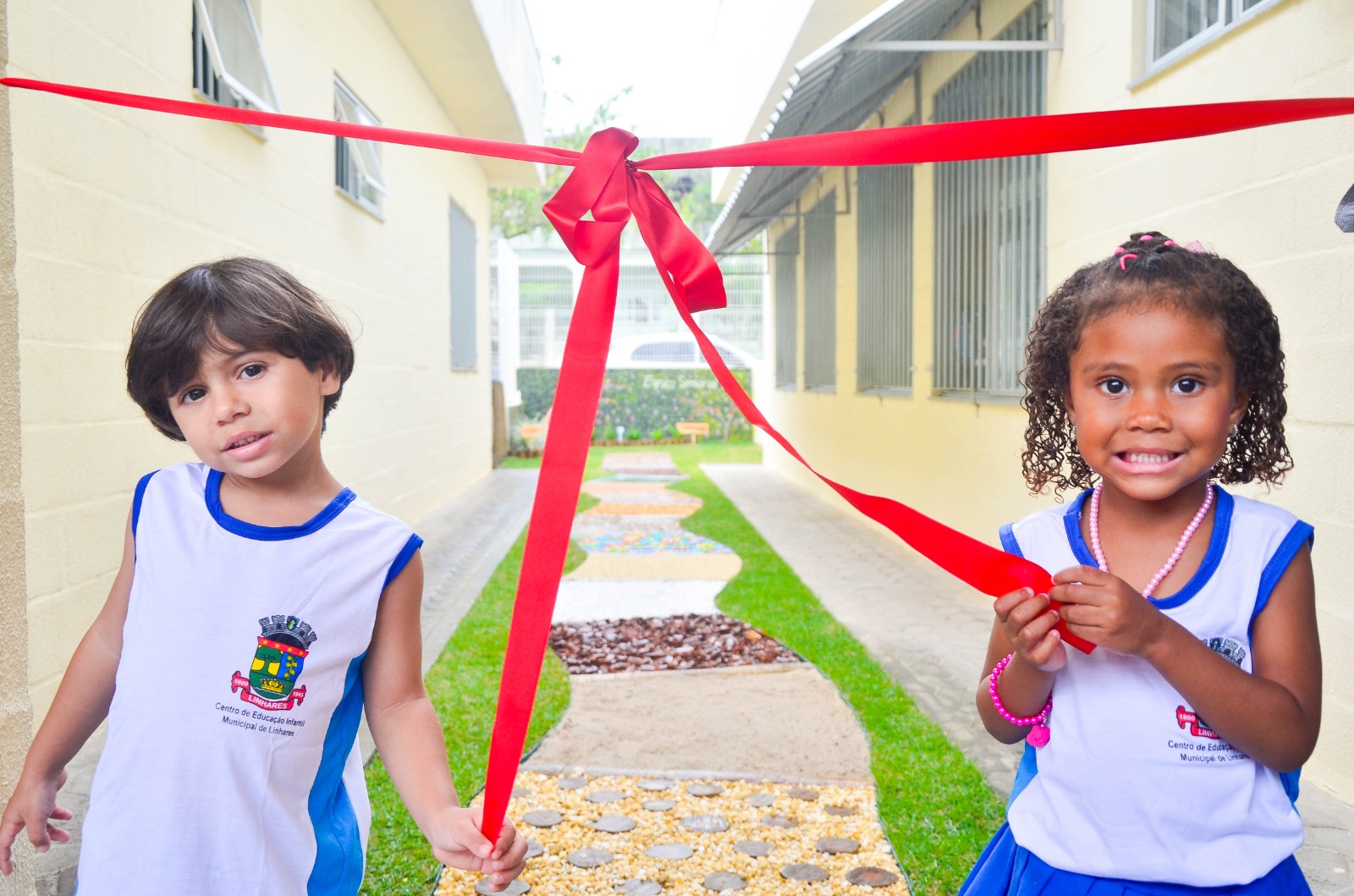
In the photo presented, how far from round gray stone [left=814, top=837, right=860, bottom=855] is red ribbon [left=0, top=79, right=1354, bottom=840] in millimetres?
1894

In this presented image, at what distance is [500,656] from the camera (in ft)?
16.9

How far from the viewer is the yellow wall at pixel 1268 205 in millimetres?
3348

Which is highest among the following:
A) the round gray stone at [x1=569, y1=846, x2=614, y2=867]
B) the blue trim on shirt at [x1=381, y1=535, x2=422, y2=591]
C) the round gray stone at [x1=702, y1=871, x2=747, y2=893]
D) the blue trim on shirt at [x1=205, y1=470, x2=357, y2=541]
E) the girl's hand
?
the blue trim on shirt at [x1=205, y1=470, x2=357, y2=541]

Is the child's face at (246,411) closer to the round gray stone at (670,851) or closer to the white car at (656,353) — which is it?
the round gray stone at (670,851)

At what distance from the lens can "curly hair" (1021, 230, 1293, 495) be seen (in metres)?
1.42

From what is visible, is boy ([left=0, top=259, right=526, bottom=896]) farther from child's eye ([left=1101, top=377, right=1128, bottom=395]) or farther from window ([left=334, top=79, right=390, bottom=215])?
window ([left=334, top=79, right=390, bottom=215])

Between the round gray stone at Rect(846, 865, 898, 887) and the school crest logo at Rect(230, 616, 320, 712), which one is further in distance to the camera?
the round gray stone at Rect(846, 865, 898, 887)

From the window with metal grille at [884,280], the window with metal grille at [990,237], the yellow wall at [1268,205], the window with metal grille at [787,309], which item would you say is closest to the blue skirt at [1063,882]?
the yellow wall at [1268,205]

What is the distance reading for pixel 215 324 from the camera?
5.07 feet

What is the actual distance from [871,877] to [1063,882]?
62.5 inches

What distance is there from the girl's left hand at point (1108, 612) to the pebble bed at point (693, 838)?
1.78 metres

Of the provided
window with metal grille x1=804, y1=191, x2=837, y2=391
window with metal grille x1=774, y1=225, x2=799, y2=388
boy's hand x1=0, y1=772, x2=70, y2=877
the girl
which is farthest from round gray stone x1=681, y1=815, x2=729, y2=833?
window with metal grille x1=774, y1=225, x2=799, y2=388

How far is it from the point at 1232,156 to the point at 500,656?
3530 mm

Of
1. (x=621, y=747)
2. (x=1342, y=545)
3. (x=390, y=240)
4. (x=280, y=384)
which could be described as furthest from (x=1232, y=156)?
(x=390, y=240)
